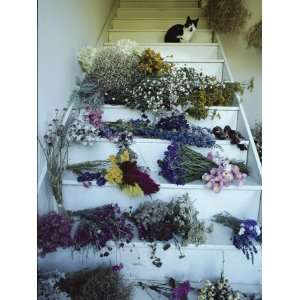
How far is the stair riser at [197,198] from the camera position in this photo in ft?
3.58

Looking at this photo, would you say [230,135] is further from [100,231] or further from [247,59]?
[100,231]

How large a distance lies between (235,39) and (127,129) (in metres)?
0.72

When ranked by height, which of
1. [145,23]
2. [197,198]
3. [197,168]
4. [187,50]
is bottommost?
[197,198]

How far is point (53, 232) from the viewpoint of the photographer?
929mm

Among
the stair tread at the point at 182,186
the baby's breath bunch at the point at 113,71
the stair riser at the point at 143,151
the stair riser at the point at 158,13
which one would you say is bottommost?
the stair tread at the point at 182,186

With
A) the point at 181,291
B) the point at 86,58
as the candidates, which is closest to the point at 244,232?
the point at 181,291

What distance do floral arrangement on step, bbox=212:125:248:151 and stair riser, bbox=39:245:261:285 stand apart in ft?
1.36

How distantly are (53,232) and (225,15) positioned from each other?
4.34 feet

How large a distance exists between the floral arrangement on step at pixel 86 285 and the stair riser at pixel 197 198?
0.73ft

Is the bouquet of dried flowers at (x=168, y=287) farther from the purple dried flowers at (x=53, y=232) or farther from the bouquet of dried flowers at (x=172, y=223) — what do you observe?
the purple dried flowers at (x=53, y=232)

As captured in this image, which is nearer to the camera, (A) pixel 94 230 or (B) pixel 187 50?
(A) pixel 94 230

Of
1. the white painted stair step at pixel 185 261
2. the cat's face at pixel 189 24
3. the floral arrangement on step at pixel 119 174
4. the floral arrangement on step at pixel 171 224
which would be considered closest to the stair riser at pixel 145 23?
the cat's face at pixel 189 24

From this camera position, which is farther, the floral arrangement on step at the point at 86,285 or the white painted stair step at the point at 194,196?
the white painted stair step at the point at 194,196

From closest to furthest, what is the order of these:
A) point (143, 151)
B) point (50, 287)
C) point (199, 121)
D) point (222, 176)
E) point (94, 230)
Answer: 1. point (50, 287)
2. point (94, 230)
3. point (222, 176)
4. point (143, 151)
5. point (199, 121)
